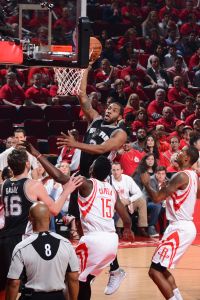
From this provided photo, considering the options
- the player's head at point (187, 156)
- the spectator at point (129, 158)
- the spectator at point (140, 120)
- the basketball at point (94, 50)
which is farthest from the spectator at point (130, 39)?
the player's head at point (187, 156)

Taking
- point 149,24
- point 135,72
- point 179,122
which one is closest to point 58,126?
point 179,122

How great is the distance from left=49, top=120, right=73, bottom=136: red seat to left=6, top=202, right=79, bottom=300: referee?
30.2 ft

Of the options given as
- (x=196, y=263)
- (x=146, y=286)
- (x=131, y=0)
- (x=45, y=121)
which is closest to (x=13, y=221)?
(x=146, y=286)

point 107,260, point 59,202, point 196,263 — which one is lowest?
point 196,263

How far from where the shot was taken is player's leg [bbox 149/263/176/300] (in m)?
8.45

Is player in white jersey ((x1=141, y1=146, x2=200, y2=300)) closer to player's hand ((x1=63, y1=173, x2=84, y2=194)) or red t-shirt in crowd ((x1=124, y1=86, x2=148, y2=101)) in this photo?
player's hand ((x1=63, y1=173, x2=84, y2=194))

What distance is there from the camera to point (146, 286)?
1004cm

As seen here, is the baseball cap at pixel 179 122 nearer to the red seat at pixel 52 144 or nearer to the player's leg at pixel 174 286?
the red seat at pixel 52 144

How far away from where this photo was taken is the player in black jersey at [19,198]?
771 centimetres

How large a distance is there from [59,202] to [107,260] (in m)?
0.95

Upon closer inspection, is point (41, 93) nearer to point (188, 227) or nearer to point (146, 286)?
point (146, 286)

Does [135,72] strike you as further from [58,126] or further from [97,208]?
[97,208]

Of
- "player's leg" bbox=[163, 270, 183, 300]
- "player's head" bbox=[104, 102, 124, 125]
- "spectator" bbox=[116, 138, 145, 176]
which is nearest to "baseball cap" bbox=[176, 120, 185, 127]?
"spectator" bbox=[116, 138, 145, 176]

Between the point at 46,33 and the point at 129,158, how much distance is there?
470cm
